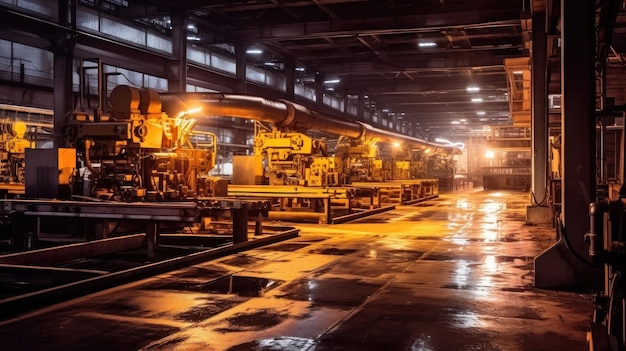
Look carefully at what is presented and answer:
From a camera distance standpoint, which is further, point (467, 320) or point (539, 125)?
point (539, 125)

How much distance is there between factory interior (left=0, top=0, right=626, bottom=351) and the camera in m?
5.30

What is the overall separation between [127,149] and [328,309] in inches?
191

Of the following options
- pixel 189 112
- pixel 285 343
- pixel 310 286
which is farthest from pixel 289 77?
pixel 285 343

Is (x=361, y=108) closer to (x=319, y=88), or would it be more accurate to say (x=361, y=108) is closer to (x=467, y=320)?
(x=319, y=88)

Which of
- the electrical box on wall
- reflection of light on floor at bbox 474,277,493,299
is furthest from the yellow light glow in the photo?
reflection of light on floor at bbox 474,277,493,299

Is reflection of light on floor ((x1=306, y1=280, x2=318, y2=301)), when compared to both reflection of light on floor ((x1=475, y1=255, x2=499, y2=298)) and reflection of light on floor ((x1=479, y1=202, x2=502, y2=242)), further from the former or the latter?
reflection of light on floor ((x1=479, y1=202, x2=502, y2=242))

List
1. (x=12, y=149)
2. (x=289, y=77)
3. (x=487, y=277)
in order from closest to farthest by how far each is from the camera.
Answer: (x=487, y=277)
(x=12, y=149)
(x=289, y=77)

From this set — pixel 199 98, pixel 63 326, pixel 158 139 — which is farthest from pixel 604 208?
pixel 199 98

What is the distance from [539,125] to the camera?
14.4 m

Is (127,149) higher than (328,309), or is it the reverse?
(127,149)

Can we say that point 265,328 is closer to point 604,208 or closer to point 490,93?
point 604,208

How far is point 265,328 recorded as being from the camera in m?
5.27

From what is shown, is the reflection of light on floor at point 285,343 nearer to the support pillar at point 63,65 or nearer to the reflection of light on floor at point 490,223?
the reflection of light on floor at point 490,223

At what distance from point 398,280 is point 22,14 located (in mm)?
11037
